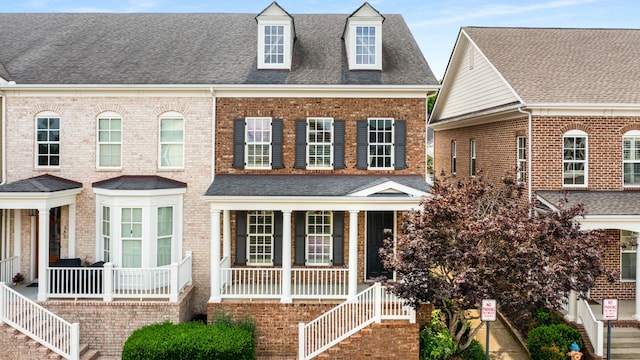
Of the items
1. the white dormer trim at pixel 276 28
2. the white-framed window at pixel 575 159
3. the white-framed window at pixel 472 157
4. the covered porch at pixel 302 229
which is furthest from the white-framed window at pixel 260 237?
the white-framed window at pixel 472 157

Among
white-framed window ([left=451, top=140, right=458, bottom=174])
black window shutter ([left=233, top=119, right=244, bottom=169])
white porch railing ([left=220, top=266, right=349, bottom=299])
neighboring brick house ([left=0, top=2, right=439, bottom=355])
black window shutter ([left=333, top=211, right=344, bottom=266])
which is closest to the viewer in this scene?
white porch railing ([left=220, top=266, right=349, bottom=299])

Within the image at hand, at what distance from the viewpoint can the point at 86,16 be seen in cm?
1953

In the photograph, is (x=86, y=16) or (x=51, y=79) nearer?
(x=51, y=79)

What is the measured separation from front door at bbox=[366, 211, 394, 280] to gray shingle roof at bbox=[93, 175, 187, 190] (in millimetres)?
6129

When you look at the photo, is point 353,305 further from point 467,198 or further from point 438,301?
point 467,198

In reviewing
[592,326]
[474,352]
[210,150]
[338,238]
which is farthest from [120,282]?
[592,326]

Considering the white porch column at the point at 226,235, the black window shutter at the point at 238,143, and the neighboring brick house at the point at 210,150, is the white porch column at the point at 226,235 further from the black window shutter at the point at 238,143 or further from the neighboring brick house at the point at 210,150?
the black window shutter at the point at 238,143

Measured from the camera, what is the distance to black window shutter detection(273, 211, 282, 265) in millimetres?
15680

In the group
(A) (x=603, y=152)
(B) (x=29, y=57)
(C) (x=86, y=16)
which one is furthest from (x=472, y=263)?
(C) (x=86, y=16)

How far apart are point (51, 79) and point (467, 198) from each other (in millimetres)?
13279

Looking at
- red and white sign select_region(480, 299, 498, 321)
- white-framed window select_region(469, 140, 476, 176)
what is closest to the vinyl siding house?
white-framed window select_region(469, 140, 476, 176)

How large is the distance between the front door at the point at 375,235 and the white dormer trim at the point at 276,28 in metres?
5.77

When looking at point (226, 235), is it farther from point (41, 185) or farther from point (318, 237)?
point (41, 185)

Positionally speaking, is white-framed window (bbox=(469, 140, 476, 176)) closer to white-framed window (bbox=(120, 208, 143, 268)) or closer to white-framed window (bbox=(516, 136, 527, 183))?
white-framed window (bbox=(516, 136, 527, 183))
